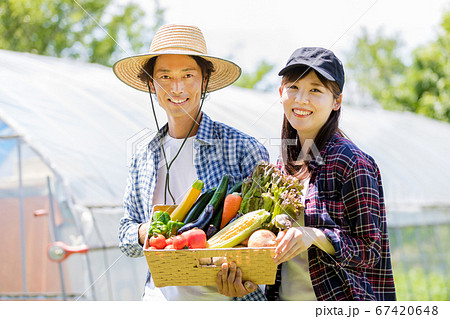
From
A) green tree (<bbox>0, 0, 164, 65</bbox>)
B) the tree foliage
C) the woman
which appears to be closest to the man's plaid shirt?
the woman

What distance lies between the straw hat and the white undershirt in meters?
0.41

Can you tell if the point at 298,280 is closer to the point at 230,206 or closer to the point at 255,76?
the point at 230,206

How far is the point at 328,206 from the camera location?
4.46ft

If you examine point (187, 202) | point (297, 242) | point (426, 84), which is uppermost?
point (426, 84)

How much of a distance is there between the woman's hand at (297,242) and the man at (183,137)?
0.19m

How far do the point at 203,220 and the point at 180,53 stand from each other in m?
0.46

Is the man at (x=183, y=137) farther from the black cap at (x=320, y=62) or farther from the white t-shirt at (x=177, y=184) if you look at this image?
the black cap at (x=320, y=62)

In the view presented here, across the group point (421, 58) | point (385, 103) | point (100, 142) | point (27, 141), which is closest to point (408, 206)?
point (385, 103)

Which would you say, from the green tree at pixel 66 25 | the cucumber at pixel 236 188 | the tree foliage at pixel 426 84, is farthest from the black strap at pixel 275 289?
the tree foliage at pixel 426 84

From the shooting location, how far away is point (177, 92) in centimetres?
142

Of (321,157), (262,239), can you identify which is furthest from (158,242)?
(321,157)

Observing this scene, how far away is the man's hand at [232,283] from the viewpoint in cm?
132

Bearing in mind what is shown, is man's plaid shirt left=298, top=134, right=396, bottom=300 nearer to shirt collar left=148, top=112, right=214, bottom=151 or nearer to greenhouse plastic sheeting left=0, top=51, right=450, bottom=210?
shirt collar left=148, top=112, right=214, bottom=151

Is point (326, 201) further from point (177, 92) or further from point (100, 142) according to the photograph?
point (100, 142)
